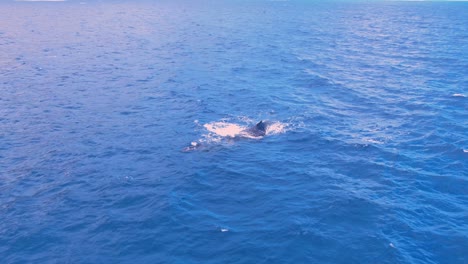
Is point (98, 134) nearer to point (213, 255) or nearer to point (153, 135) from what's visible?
point (153, 135)

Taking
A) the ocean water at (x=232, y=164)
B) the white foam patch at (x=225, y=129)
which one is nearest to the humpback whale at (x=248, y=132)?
the white foam patch at (x=225, y=129)

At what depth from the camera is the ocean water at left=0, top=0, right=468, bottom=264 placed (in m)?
23.2

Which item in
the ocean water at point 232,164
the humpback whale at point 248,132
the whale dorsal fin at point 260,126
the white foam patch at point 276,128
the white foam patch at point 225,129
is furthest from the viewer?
the white foam patch at point 276,128

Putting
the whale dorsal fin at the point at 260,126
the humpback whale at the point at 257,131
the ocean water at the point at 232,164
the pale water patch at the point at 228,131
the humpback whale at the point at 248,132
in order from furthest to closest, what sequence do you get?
the whale dorsal fin at the point at 260,126, the humpback whale at the point at 257,131, the humpback whale at the point at 248,132, the pale water patch at the point at 228,131, the ocean water at the point at 232,164

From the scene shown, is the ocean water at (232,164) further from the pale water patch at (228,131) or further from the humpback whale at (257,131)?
the humpback whale at (257,131)

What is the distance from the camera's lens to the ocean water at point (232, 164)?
2322 centimetres

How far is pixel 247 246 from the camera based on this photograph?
2270cm

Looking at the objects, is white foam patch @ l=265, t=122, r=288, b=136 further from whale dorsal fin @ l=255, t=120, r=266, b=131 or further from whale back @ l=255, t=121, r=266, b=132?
whale dorsal fin @ l=255, t=120, r=266, b=131

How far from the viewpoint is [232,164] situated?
3359 cm

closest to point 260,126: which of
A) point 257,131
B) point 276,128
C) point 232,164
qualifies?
point 257,131

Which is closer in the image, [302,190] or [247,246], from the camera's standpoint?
[247,246]

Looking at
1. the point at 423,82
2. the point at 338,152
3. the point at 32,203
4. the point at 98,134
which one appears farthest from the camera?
the point at 423,82

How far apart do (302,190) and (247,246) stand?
8271 mm

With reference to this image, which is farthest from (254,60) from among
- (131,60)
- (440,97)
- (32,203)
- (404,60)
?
(32,203)
